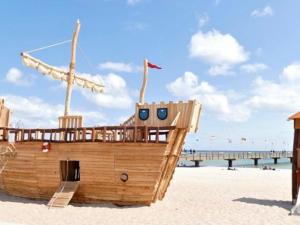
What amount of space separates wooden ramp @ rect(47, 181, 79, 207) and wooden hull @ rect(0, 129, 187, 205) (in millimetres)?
303

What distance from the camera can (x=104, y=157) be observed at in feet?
53.8

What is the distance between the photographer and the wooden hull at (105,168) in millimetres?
15766

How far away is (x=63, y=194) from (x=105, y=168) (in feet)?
7.62

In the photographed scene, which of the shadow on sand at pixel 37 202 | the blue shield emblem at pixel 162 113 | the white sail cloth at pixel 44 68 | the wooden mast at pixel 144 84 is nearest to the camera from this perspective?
the shadow on sand at pixel 37 202

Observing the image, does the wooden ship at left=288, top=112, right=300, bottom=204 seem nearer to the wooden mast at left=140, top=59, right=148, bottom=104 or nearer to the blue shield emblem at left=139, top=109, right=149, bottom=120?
the blue shield emblem at left=139, top=109, right=149, bottom=120

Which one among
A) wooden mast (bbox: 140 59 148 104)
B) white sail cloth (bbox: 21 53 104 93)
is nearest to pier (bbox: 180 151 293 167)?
white sail cloth (bbox: 21 53 104 93)

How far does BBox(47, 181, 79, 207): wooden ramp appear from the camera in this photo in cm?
1628

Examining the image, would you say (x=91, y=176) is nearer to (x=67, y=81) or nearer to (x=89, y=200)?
(x=89, y=200)

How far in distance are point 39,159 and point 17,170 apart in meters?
1.66

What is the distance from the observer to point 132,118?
56.4 ft

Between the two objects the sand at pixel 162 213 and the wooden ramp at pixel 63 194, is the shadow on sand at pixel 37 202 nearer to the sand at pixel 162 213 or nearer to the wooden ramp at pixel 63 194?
the sand at pixel 162 213

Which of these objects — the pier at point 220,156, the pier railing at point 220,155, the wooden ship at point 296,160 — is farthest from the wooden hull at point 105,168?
the pier railing at point 220,155

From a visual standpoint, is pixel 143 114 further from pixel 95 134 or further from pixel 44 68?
pixel 44 68

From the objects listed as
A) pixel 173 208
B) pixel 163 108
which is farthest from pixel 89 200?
pixel 163 108
